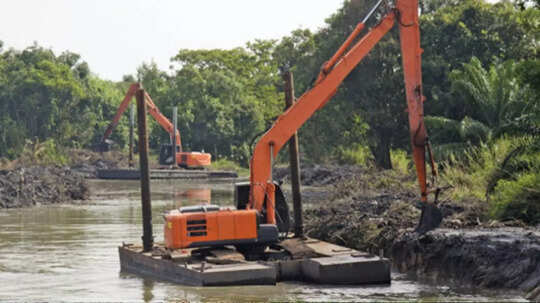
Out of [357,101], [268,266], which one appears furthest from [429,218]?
[357,101]

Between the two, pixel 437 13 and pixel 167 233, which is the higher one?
pixel 437 13

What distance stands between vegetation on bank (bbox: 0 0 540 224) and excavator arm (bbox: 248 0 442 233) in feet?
7.51

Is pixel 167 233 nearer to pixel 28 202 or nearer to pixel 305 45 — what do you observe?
pixel 28 202

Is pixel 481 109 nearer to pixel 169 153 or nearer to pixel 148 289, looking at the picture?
pixel 148 289

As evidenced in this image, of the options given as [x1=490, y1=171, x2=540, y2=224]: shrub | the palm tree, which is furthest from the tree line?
[x1=490, y1=171, x2=540, y2=224]: shrub

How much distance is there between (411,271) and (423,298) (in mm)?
3794

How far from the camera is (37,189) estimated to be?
48938 millimetres

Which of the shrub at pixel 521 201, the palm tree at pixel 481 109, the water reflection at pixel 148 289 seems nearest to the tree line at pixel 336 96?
the palm tree at pixel 481 109

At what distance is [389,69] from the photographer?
5388cm

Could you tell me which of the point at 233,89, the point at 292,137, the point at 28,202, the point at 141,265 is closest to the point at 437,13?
the point at 28,202

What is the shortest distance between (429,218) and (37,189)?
29.7 metres

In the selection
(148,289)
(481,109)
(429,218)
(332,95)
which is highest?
(481,109)

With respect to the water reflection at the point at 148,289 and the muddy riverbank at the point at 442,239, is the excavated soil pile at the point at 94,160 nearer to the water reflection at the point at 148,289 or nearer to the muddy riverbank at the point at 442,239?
the muddy riverbank at the point at 442,239

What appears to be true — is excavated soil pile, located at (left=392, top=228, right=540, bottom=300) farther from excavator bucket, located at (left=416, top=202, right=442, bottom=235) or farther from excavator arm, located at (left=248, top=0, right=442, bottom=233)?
excavator arm, located at (left=248, top=0, right=442, bottom=233)
